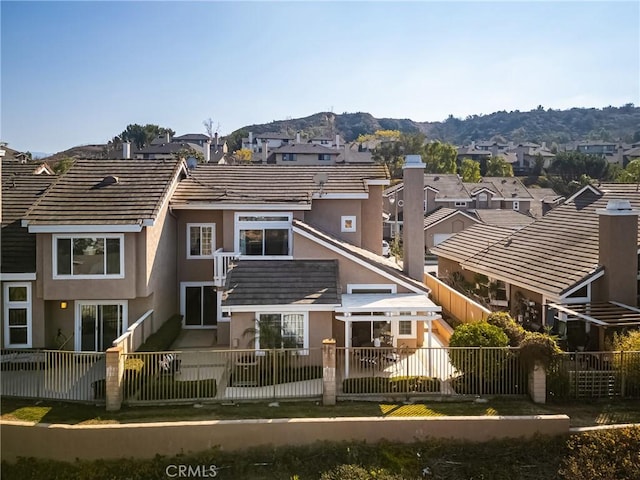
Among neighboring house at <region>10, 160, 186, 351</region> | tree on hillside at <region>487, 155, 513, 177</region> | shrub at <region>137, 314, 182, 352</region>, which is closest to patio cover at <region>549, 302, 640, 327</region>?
shrub at <region>137, 314, 182, 352</region>

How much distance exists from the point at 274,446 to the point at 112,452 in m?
4.20

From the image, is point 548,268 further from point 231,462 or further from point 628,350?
point 231,462

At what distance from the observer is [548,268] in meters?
21.5

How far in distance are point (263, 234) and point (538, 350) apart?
11.9 metres

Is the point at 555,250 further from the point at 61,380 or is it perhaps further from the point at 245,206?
the point at 61,380

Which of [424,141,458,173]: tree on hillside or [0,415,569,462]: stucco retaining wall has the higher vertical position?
[424,141,458,173]: tree on hillside

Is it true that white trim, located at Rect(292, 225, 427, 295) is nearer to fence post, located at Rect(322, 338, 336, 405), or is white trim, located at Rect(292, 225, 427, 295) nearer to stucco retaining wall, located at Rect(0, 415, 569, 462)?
fence post, located at Rect(322, 338, 336, 405)

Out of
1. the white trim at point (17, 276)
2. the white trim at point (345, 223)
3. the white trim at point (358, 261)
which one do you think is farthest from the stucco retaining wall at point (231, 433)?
the white trim at point (345, 223)

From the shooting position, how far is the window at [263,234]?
22484 mm

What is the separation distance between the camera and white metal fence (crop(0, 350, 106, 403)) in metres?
15.6

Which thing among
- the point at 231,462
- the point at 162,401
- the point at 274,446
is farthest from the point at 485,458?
the point at 162,401

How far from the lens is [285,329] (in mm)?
18484

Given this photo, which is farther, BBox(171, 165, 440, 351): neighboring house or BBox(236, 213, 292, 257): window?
BBox(236, 213, 292, 257): window

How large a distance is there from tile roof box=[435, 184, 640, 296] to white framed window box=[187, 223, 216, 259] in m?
12.9
